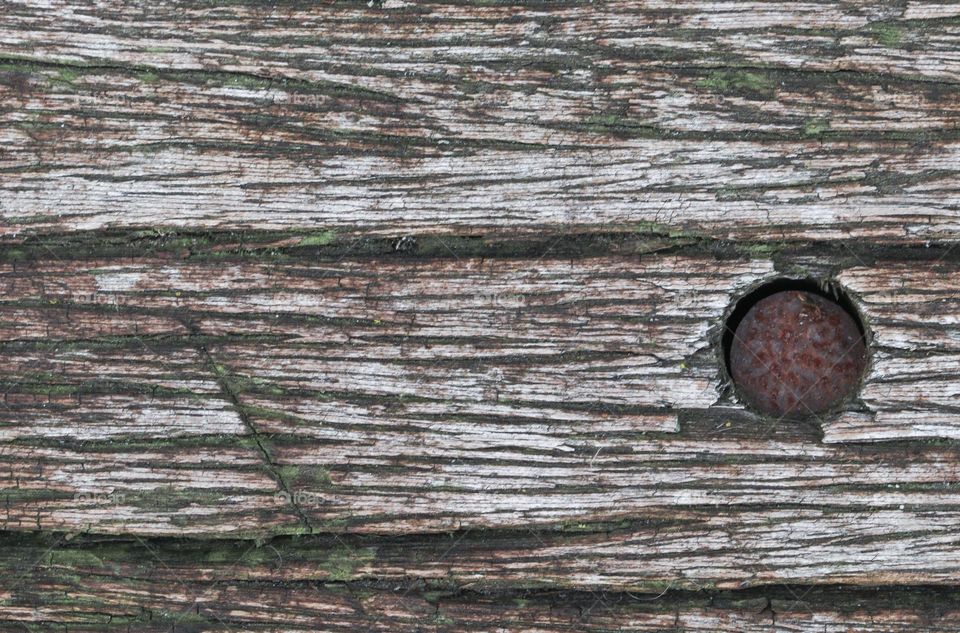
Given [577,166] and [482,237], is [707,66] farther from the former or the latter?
[482,237]

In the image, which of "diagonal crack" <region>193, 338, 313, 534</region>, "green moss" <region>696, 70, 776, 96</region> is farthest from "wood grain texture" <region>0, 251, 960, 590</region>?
"green moss" <region>696, 70, 776, 96</region>

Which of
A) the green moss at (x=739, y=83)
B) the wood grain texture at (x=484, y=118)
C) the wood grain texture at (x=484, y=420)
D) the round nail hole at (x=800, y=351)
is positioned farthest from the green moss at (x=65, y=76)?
the round nail hole at (x=800, y=351)

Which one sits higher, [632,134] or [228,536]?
[632,134]

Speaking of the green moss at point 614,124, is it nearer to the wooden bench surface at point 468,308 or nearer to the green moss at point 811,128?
the wooden bench surface at point 468,308

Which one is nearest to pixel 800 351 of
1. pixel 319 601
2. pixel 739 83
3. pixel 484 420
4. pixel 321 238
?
pixel 739 83

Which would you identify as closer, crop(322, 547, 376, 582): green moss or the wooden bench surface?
the wooden bench surface

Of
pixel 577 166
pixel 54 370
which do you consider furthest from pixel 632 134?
pixel 54 370

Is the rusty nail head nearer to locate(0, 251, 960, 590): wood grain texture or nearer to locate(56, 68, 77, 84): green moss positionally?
locate(0, 251, 960, 590): wood grain texture

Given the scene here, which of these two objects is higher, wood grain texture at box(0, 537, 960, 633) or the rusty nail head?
the rusty nail head
